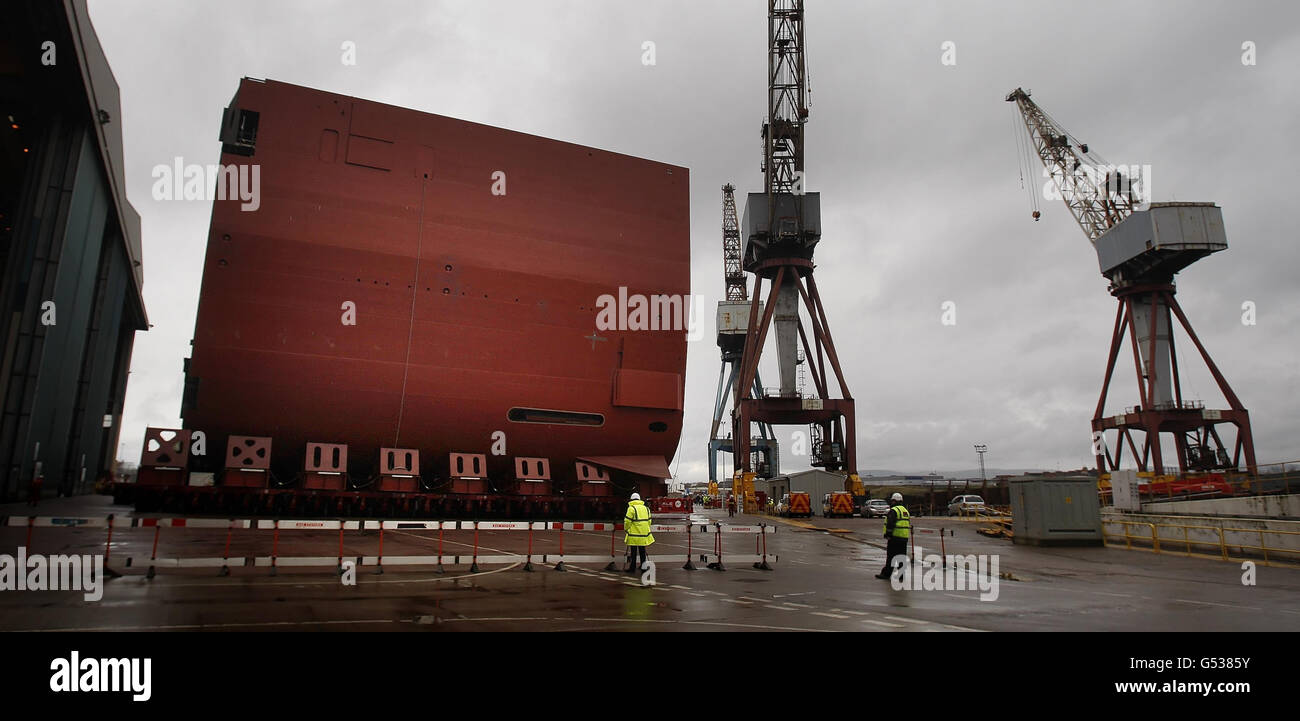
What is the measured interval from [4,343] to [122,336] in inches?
1426

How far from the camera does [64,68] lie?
16562 millimetres

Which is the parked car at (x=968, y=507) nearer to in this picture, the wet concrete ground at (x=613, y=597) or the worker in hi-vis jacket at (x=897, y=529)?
the wet concrete ground at (x=613, y=597)

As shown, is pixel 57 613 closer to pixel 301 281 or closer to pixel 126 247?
pixel 301 281

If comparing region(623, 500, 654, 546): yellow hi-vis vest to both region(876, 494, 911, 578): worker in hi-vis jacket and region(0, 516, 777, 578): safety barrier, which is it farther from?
region(876, 494, 911, 578): worker in hi-vis jacket

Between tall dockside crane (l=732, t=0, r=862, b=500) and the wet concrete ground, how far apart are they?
959 inches

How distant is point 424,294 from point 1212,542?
68.3ft

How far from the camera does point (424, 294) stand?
1905cm

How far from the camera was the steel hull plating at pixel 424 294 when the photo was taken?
57.6 feet

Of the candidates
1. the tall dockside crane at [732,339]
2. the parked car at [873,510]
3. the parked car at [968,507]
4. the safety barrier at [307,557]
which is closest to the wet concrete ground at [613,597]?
the safety barrier at [307,557]

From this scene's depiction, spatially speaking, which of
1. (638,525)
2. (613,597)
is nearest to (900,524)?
(638,525)

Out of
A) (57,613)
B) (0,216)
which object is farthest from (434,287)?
(0,216)

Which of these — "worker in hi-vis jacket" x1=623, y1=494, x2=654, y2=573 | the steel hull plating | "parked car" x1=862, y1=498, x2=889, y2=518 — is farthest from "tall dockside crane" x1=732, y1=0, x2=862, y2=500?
"worker in hi-vis jacket" x1=623, y1=494, x2=654, y2=573

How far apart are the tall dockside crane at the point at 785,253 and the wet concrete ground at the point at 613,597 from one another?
24346mm
